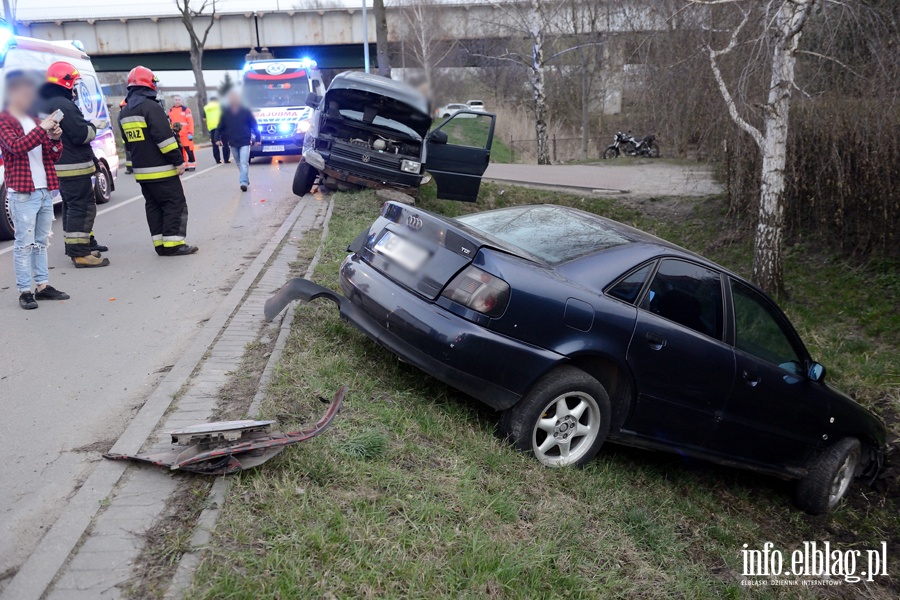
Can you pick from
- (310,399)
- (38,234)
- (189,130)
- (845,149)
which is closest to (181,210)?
(38,234)

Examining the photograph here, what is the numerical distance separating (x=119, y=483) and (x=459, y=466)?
1.63 metres

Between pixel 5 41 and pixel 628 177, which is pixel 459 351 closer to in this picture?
pixel 5 41

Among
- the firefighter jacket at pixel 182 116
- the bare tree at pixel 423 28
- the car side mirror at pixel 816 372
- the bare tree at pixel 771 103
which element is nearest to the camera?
the car side mirror at pixel 816 372

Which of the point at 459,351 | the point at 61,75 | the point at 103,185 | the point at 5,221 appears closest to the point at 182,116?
the point at 103,185

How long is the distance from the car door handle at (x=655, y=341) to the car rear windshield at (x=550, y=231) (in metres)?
0.63

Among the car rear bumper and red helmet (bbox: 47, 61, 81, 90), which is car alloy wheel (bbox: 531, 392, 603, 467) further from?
red helmet (bbox: 47, 61, 81, 90)

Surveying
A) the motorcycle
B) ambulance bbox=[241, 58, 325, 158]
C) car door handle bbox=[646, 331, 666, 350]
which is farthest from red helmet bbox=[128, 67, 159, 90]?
the motorcycle

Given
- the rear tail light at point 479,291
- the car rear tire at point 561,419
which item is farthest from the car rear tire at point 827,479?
the rear tail light at point 479,291

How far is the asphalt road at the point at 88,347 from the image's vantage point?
354cm

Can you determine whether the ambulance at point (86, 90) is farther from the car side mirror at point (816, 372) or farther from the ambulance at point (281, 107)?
the car side mirror at point (816, 372)

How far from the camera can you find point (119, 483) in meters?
3.34

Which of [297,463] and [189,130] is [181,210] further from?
[189,130]

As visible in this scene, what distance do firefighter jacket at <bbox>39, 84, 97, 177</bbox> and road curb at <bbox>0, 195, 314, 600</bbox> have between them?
334 cm

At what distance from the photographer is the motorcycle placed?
28234 mm
